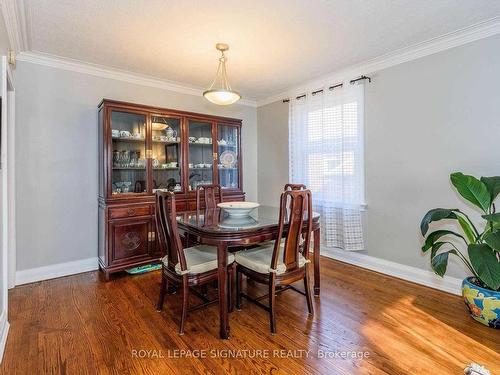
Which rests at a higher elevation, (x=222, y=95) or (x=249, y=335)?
(x=222, y=95)

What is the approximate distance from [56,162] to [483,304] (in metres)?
4.16

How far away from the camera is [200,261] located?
7.08 feet

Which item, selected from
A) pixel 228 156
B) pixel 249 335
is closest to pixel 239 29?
pixel 228 156

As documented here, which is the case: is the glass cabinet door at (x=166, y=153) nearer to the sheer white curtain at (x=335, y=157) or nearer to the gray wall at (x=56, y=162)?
the gray wall at (x=56, y=162)

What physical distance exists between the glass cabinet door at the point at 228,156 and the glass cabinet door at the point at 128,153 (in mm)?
1111

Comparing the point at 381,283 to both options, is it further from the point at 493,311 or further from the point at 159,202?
the point at 159,202

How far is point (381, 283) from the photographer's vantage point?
2.92 meters

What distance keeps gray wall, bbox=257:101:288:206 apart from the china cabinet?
0.84m

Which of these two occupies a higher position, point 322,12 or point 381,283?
point 322,12

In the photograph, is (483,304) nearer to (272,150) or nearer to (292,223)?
(292,223)

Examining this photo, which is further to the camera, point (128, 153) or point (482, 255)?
point (128, 153)

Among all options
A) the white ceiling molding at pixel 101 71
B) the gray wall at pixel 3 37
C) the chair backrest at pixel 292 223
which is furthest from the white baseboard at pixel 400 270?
the gray wall at pixel 3 37

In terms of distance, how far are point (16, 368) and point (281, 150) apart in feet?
12.4

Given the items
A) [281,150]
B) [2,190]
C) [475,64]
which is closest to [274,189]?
[281,150]
